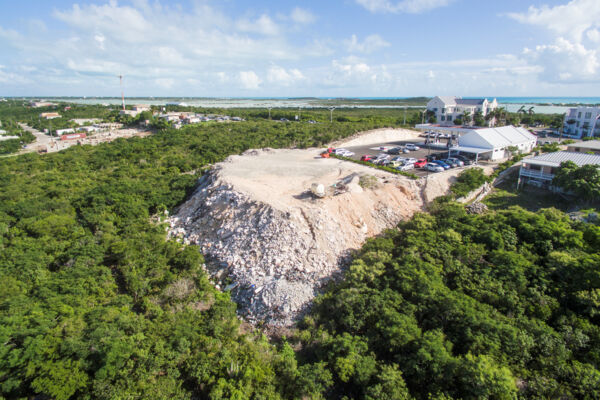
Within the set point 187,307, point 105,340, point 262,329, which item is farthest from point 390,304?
point 105,340

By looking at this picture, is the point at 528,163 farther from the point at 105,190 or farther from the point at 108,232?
the point at 105,190

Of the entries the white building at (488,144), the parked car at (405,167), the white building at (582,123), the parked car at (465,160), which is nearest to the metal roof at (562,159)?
the white building at (488,144)

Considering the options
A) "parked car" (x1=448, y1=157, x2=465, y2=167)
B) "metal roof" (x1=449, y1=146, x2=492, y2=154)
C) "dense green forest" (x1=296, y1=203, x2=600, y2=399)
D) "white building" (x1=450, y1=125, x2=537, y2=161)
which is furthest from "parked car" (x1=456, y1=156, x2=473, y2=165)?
"dense green forest" (x1=296, y1=203, x2=600, y2=399)

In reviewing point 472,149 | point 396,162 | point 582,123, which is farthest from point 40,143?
point 582,123

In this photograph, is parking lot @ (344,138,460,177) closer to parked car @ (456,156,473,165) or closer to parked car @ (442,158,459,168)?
parked car @ (456,156,473,165)

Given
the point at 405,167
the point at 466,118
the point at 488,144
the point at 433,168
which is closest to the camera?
the point at 433,168

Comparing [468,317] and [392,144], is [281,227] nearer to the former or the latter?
[468,317]

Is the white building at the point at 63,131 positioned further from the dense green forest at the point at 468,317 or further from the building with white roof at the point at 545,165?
the building with white roof at the point at 545,165
